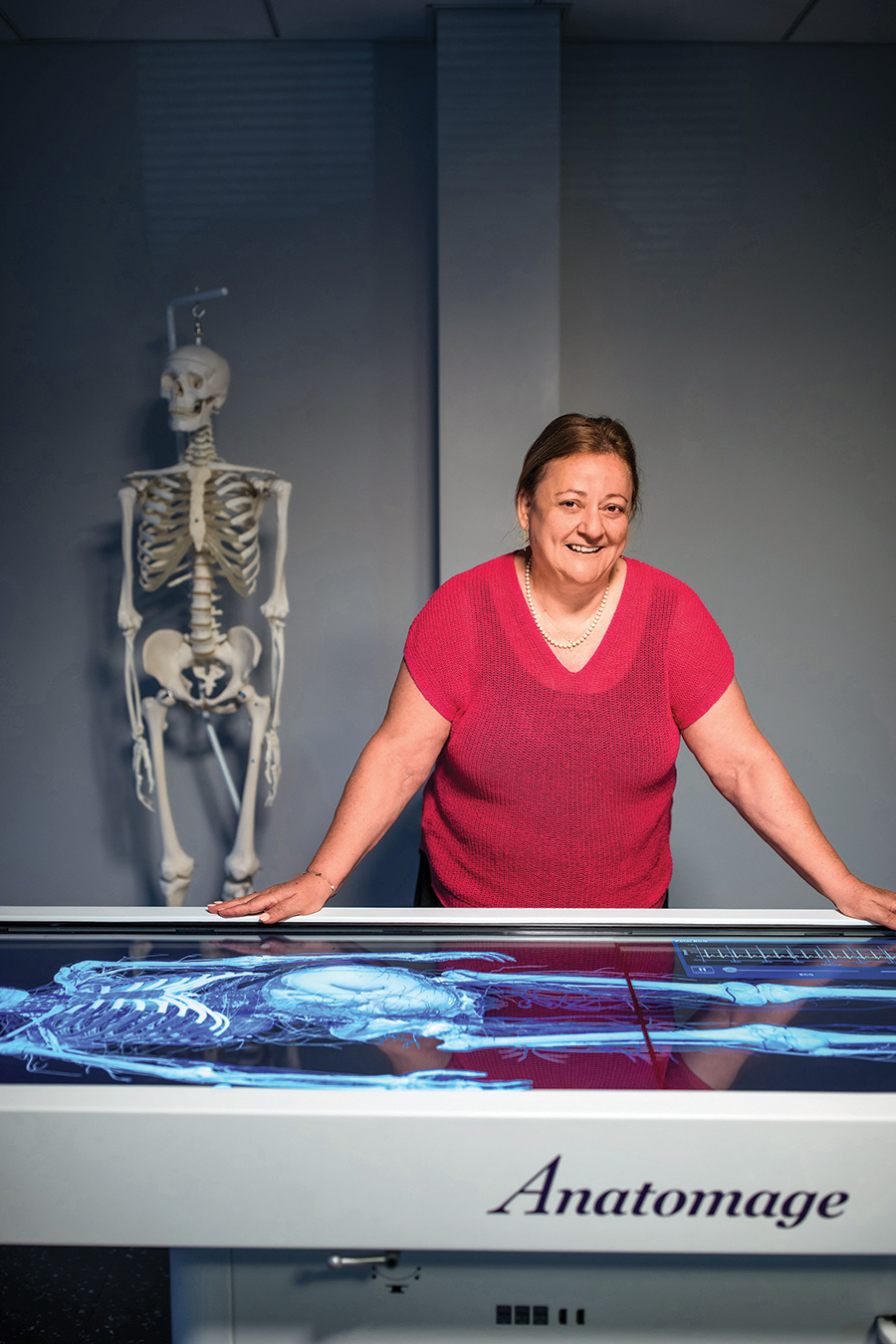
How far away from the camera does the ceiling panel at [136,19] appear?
2582mm

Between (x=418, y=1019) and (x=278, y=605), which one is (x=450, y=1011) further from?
(x=278, y=605)

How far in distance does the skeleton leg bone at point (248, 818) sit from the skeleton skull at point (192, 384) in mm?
730

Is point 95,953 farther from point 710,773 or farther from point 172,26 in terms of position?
point 172,26

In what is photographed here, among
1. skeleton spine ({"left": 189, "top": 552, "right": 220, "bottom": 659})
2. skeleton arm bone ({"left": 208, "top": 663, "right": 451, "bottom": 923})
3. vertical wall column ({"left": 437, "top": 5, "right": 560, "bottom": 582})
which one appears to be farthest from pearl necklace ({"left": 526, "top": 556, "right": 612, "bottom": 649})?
skeleton spine ({"left": 189, "top": 552, "right": 220, "bottom": 659})

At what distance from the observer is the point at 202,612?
2496 millimetres

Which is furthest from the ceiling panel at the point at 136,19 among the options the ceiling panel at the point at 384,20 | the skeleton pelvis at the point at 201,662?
the skeleton pelvis at the point at 201,662

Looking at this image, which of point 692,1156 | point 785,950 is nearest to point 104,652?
point 785,950

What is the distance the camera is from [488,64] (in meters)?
2.54

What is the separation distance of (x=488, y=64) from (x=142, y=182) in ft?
3.55

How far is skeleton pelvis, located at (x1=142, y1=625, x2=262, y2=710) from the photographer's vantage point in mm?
2516

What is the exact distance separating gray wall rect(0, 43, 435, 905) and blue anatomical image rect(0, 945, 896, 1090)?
1.73 meters

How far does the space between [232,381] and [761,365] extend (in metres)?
1.60

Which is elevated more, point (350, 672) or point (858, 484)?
point (858, 484)

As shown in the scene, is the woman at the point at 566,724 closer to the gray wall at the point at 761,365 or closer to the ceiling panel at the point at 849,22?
the gray wall at the point at 761,365
